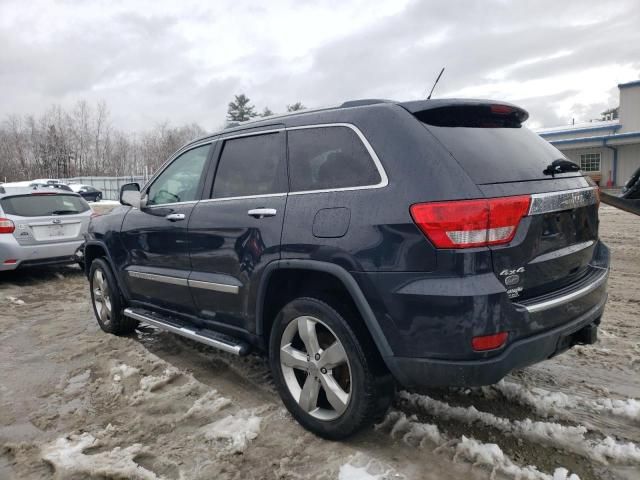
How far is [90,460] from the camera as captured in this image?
282cm

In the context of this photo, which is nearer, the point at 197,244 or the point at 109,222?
the point at 197,244

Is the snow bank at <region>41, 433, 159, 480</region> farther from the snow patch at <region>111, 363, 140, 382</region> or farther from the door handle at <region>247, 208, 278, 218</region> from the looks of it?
the door handle at <region>247, 208, 278, 218</region>

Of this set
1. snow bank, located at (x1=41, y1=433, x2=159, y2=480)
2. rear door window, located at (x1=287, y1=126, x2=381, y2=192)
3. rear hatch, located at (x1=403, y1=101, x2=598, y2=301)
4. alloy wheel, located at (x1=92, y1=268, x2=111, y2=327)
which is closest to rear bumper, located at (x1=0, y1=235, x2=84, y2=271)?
alloy wheel, located at (x1=92, y1=268, x2=111, y2=327)

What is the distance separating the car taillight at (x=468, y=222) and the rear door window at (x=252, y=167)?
42.3 inches

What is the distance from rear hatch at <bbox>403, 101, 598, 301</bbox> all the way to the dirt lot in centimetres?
89

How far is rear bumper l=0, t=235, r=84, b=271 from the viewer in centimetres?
743

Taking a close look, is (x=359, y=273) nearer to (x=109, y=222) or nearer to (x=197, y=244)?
(x=197, y=244)

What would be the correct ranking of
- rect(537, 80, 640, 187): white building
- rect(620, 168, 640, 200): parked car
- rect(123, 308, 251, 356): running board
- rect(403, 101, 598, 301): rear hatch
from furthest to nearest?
rect(537, 80, 640, 187): white building, rect(620, 168, 640, 200): parked car, rect(123, 308, 251, 356): running board, rect(403, 101, 598, 301): rear hatch

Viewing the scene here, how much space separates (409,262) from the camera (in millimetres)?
2418

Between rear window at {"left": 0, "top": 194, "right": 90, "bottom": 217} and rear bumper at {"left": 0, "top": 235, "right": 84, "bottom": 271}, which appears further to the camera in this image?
rear window at {"left": 0, "top": 194, "right": 90, "bottom": 217}

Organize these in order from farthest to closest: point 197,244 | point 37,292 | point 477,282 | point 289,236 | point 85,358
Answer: point 37,292, point 85,358, point 197,244, point 289,236, point 477,282

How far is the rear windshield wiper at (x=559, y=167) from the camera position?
281cm

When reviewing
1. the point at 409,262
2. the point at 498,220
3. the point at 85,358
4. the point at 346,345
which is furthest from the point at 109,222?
the point at 498,220

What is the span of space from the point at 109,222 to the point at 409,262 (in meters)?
3.56
